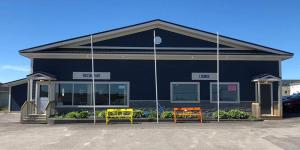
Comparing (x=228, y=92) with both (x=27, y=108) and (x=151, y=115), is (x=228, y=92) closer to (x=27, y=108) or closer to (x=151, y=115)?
(x=151, y=115)

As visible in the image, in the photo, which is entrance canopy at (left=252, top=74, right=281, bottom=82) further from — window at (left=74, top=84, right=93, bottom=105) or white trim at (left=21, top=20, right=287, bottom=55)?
window at (left=74, top=84, right=93, bottom=105)

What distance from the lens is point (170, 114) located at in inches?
850

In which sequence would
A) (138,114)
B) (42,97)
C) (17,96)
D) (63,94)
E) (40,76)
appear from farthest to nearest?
(17,96) < (63,94) < (42,97) < (40,76) < (138,114)

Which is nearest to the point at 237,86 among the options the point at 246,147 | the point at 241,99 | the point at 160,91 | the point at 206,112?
the point at 241,99

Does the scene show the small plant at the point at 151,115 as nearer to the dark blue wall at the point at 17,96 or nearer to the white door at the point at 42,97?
the white door at the point at 42,97

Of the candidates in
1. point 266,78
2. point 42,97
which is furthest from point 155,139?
point 42,97

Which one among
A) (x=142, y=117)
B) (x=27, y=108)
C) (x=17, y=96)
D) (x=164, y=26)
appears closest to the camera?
(x=142, y=117)

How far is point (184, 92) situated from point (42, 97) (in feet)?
29.5

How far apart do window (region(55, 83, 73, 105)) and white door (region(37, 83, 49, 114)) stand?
0.67 m

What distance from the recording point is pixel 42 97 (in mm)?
23875

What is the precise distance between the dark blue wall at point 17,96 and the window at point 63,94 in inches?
520

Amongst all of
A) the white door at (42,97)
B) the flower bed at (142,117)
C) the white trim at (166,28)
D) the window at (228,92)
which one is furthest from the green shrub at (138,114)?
the white door at (42,97)

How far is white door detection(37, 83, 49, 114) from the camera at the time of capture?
23691mm

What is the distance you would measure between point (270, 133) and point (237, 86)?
9.05 metres
